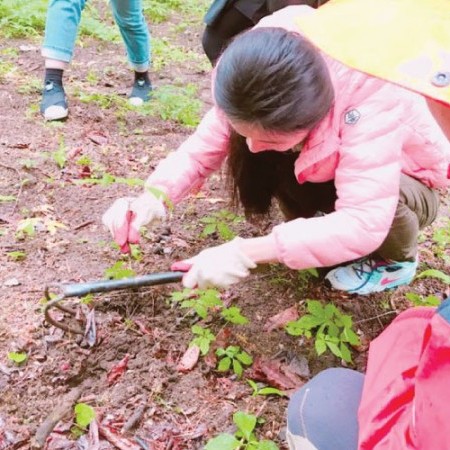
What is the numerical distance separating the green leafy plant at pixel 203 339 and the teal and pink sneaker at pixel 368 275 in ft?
2.17

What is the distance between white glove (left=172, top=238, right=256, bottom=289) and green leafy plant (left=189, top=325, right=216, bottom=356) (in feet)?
0.83

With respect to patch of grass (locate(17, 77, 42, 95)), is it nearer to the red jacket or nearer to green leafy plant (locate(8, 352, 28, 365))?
green leafy plant (locate(8, 352, 28, 365))

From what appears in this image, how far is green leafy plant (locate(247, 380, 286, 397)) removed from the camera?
2.14 meters

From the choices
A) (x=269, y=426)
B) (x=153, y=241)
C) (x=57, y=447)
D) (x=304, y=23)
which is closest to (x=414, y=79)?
(x=304, y=23)

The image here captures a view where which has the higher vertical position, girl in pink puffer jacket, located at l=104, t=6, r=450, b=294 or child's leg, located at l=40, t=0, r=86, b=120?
girl in pink puffer jacket, located at l=104, t=6, r=450, b=294

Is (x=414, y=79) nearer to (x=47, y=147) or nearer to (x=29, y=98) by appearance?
(x=47, y=147)

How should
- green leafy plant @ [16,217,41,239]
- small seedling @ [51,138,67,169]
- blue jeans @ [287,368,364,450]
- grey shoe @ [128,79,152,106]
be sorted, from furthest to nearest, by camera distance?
grey shoe @ [128,79,152,106]
small seedling @ [51,138,67,169]
green leafy plant @ [16,217,41,239]
blue jeans @ [287,368,364,450]

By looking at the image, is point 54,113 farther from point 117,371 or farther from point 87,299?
point 117,371

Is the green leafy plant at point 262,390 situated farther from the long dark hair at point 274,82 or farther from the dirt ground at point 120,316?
the long dark hair at point 274,82

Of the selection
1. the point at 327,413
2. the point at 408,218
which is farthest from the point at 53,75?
the point at 327,413

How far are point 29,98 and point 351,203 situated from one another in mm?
2794

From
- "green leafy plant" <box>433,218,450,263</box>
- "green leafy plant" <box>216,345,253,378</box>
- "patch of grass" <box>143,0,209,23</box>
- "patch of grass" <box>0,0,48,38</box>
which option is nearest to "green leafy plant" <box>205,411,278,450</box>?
"green leafy plant" <box>216,345,253,378</box>

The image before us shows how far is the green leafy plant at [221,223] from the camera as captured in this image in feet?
9.09

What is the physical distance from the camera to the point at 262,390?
7.06 feet
